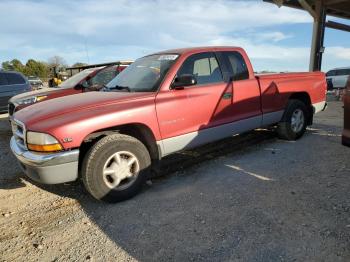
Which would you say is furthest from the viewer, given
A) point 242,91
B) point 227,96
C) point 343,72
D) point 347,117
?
point 343,72

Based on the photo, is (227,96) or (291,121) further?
(291,121)

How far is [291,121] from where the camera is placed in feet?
20.5

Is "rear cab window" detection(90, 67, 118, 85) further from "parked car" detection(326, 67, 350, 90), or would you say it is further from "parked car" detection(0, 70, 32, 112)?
"parked car" detection(326, 67, 350, 90)

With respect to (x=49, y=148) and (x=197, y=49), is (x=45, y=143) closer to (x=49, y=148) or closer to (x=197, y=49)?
(x=49, y=148)

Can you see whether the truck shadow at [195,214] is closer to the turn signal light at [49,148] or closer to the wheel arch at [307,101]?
the turn signal light at [49,148]

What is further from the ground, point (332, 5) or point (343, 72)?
point (332, 5)

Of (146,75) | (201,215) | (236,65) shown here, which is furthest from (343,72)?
(201,215)

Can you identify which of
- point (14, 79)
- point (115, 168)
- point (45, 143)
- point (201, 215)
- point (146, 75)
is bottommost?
point (201, 215)

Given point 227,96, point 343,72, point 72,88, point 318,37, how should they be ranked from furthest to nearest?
1. point 343,72
2. point 318,37
3. point 72,88
4. point 227,96

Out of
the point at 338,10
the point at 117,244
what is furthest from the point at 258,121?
the point at 338,10

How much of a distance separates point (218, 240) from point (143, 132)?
170 centimetres

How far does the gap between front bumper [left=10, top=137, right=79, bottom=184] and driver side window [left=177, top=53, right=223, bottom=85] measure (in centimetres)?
184

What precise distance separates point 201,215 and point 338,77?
1992 centimetres

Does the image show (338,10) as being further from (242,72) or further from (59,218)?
(59,218)
